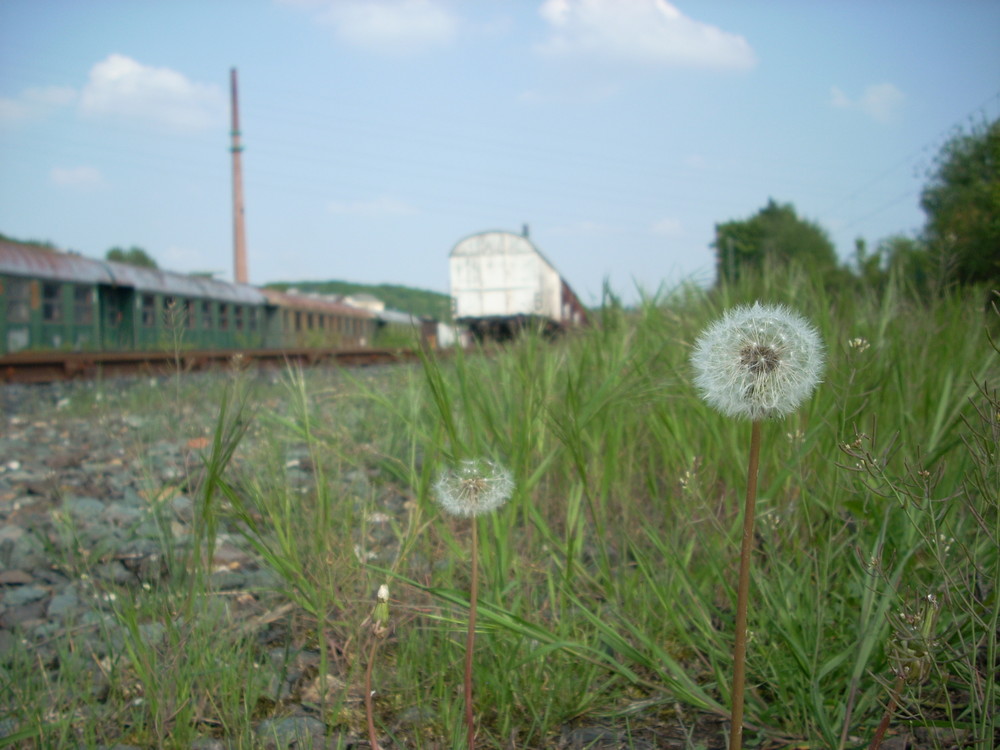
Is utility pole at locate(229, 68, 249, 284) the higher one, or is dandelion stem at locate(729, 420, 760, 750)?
utility pole at locate(229, 68, 249, 284)

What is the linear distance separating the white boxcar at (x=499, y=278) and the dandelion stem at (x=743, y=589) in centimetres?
1866

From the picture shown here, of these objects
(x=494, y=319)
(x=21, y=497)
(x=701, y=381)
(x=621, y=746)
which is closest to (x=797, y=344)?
(x=701, y=381)

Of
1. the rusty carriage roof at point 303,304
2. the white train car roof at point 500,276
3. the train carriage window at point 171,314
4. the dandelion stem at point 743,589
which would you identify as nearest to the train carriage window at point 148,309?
the rusty carriage roof at point 303,304

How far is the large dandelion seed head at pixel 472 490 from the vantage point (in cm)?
121

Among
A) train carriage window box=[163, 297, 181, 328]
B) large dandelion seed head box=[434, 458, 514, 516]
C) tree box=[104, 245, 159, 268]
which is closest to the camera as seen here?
large dandelion seed head box=[434, 458, 514, 516]

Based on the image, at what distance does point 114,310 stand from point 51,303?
5.88ft

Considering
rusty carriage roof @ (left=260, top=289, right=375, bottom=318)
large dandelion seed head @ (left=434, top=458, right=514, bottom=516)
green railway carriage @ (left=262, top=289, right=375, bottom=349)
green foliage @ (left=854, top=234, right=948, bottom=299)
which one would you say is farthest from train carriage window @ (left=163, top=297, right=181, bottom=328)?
rusty carriage roof @ (left=260, top=289, right=375, bottom=318)

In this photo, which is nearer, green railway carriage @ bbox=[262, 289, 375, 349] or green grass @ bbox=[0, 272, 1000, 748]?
green grass @ bbox=[0, 272, 1000, 748]

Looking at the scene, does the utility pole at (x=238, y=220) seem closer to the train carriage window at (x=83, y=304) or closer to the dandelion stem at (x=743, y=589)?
the train carriage window at (x=83, y=304)

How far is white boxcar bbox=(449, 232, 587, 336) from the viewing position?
2009cm

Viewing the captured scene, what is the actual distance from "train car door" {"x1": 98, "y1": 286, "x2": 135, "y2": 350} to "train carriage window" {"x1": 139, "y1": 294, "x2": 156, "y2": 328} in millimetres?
367

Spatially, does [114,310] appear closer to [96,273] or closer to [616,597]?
[96,273]

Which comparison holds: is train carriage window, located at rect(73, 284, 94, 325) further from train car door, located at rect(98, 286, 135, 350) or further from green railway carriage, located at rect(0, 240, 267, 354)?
train car door, located at rect(98, 286, 135, 350)

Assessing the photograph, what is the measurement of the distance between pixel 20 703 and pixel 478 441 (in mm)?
1376
